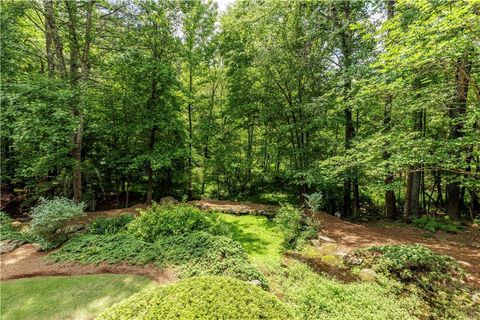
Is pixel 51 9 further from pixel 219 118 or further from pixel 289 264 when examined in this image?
pixel 289 264

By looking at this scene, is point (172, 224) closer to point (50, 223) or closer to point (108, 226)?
point (108, 226)

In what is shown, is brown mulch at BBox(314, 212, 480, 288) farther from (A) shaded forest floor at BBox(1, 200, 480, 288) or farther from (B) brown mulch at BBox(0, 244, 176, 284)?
(B) brown mulch at BBox(0, 244, 176, 284)

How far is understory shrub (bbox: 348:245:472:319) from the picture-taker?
11.8ft

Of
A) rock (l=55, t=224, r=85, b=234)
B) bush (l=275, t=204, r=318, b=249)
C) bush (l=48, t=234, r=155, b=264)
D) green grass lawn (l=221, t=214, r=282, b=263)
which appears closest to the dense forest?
bush (l=275, t=204, r=318, b=249)

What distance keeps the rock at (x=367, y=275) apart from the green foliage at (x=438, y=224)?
4887 millimetres

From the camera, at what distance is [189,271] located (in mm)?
4035

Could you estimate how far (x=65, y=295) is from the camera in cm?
368

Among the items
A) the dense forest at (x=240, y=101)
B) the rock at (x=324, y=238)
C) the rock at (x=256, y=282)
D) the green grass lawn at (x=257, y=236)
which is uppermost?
the dense forest at (x=240, y=101)

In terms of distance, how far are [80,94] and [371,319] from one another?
849 centimetres

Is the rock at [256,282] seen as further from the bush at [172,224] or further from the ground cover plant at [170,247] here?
the bush at [172,224]

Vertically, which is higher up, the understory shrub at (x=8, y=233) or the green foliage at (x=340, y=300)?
the understory shrub at (x=8, y=233)

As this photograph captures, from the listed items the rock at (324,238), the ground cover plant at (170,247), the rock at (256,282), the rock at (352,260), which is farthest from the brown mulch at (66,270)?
the rock at (324,238)

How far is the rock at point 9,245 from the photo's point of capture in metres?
5.56

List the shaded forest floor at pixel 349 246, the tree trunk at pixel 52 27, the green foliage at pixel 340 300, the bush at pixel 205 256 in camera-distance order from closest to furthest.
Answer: the green foliage at pixel 340 300, the bush at pixel 205 256, the shaded forest floor at pixel 349 246, the tree trunk at pixel 52 27
